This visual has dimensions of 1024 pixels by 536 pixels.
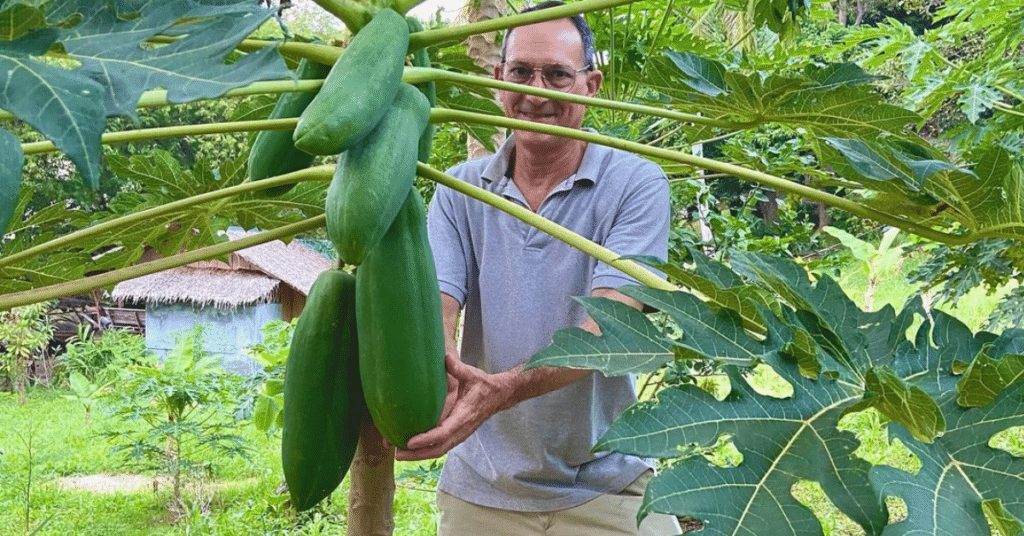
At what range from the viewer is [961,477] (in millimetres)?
852

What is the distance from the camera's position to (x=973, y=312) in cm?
766

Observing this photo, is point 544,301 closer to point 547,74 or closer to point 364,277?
point 547,74

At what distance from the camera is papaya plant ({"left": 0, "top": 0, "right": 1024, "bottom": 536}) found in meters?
0.72

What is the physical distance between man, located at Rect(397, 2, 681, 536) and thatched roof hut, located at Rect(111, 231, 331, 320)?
10.7 meters

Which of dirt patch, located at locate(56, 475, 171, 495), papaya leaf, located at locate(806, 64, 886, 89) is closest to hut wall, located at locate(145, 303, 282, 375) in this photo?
dirt patch, located at locate(56, 475, 171, 495)

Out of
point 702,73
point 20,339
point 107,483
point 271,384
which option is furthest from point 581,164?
point 20,339

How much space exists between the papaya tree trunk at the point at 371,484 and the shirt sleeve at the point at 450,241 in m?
0.72

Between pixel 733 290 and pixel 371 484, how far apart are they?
45 cm

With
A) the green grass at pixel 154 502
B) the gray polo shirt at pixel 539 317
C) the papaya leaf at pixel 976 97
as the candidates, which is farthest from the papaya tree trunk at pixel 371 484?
the green grass at pixel 154 502

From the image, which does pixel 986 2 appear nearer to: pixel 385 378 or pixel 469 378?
pixel 469 378

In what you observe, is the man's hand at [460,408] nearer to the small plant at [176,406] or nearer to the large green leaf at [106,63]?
the large green leaf at [106,63]

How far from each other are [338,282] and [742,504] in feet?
1.66

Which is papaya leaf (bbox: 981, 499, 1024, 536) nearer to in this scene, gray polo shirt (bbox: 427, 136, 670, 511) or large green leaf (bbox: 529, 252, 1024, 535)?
large green leaf (bbox: 529, 252, 1024, 535)

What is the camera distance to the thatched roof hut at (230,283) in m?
12.4
